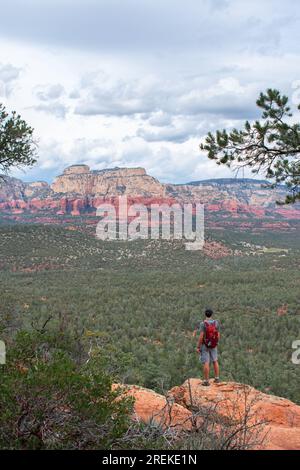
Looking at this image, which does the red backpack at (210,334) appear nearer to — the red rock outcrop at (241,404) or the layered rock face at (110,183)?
the red rock outcrop at (241,404)

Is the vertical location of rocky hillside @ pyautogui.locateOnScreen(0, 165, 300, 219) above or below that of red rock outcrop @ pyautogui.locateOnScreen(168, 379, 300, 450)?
above

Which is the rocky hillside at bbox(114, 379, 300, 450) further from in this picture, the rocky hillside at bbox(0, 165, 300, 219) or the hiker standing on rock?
the rocky hillside at bbox(0, 165, 300, 219)

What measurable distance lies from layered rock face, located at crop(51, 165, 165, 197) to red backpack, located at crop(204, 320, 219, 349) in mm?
173343

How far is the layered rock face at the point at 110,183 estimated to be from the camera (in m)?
187

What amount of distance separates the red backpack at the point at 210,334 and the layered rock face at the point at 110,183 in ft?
569

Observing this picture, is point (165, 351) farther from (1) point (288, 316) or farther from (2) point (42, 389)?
(2) point (42, 389)

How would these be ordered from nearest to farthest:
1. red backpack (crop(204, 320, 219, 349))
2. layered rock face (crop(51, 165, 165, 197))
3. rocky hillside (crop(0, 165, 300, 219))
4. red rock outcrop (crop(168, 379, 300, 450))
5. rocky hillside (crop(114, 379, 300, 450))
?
rocky hillside (crop(114, 379, 300, 450))
red rock outcrop (crop(168, 379, 300, 450))
red backpack (crop(204, 320, 219, 349))
rocky hillside (crop(0, 165, 300, 219))
layered rock face (crop(51, 165, 165, 197))

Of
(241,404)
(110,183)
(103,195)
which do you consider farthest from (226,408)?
(110,183)

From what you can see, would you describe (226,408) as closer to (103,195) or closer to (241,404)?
(241,404)

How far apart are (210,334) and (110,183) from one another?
186885 millimetres

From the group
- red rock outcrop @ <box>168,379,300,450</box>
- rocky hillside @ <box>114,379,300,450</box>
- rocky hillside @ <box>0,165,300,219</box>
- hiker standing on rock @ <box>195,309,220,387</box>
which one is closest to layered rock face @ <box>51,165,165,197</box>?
rocky hillside @ <box>0,165,300,219</box>

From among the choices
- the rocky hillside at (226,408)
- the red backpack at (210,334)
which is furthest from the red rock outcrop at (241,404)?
the red backpack at (210,334)

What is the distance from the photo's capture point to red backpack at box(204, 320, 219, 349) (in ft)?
31.4
